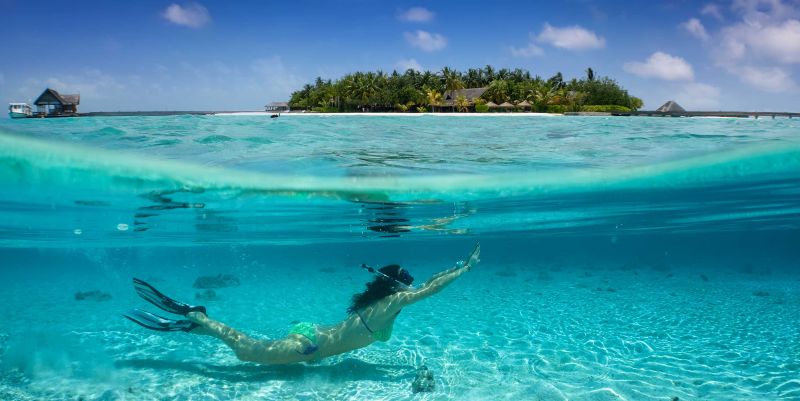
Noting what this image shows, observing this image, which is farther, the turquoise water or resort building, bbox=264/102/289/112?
resort building, bbox=264/102/289/112

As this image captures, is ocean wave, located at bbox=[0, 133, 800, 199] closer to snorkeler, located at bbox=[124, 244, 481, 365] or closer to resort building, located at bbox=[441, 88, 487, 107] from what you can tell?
snorkeler, located at bbox=[124, 244, 481, 365]

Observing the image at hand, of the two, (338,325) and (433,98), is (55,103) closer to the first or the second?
(338,325)

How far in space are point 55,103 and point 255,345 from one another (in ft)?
174

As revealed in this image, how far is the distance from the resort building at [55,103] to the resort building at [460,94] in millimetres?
58998

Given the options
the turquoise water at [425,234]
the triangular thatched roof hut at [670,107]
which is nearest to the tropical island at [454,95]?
the triangular thatched roof hut at [670,107]

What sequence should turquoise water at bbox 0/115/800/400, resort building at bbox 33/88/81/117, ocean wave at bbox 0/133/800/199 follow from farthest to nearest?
resort building at bbox 33/88/81/117 < ocean wave at bbox 0/133/800/199 < turquoise water at bbox 0/115/800/400

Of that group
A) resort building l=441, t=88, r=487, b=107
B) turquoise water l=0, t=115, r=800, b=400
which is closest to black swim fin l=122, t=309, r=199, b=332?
turquoise water l=0, t=115, r=800, b=400

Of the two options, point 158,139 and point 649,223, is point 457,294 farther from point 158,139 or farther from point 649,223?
point 649,223

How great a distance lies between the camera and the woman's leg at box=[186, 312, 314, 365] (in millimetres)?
7613

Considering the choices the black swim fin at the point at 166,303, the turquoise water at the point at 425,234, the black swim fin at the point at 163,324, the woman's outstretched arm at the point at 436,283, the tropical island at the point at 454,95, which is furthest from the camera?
the tropical island at the point at 454,95

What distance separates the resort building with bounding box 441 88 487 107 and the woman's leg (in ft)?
275

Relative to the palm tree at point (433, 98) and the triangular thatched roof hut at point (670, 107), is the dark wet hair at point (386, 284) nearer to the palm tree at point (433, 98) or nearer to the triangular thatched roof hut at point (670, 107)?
the triangular thatched roof hut at point (670, 107)

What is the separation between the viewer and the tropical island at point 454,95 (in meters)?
82.5

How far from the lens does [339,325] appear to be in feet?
25.6
